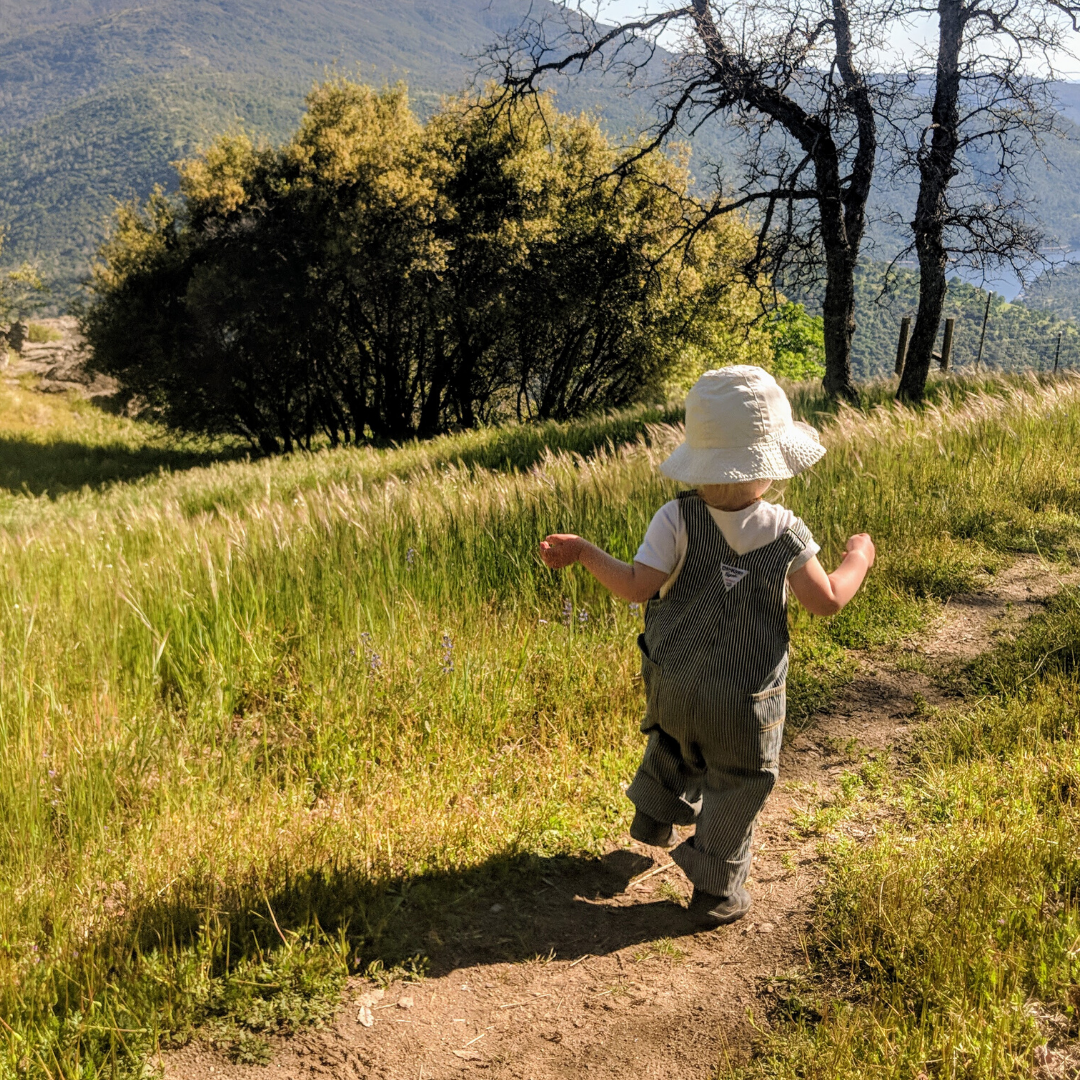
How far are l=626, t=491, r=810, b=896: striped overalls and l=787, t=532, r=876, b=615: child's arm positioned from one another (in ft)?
0.17

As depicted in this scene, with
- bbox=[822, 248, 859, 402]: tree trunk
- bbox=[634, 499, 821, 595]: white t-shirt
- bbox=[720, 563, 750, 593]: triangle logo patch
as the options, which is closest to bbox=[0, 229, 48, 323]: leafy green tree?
bbox=[822, 248, 859, 402]: tree trunk

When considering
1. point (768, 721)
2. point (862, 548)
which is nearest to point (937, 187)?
point (862, 548)

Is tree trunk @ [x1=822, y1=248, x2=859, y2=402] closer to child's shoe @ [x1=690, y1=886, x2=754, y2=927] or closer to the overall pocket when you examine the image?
the overall pocket

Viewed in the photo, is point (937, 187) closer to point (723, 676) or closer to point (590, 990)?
point (723, 676)

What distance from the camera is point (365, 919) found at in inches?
98.6

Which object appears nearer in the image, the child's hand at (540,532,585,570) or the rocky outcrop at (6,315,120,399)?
the child's hand at (540,532,585,570)

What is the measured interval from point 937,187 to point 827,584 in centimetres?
1048

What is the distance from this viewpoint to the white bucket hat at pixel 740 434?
A: 2314 millimetres

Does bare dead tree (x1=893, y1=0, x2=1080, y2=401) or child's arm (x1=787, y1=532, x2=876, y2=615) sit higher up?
bare dead tree (x1=893, y1=0, x2=1080, y2=401)

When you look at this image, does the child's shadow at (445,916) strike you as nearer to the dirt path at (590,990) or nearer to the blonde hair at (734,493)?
the dirt path at (590,990)

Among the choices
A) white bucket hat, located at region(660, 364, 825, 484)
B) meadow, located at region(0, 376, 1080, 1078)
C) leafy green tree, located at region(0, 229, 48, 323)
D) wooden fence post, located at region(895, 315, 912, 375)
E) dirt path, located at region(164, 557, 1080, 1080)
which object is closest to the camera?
dirt path, located at region(164, 557, 1080, 1080)

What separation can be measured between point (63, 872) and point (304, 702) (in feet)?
3.88

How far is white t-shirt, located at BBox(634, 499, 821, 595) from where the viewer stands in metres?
2.37

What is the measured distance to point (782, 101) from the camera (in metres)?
11.4
